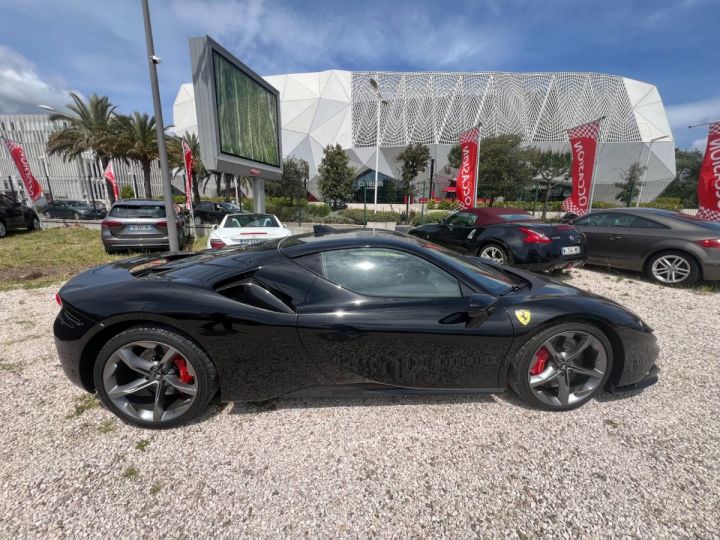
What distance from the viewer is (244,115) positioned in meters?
9.96

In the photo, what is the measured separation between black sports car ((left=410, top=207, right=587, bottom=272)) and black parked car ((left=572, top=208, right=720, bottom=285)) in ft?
3.54

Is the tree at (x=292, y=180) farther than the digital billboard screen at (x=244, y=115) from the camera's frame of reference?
Yes

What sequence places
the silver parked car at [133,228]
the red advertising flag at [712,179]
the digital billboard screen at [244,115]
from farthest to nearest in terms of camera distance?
the digital billboard screen at [244,115], the red advertising flag at [712,179], the silver parked car at [133,228]

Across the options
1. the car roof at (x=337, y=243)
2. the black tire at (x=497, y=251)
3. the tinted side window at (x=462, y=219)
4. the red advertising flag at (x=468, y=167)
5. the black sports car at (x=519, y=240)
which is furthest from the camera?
the red advertising flag at (x=468, y=167)

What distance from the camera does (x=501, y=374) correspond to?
6.79ft

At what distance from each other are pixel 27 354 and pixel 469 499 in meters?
3.99

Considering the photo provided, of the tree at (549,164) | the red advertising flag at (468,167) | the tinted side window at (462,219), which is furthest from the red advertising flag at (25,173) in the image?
the tree at (549,164)

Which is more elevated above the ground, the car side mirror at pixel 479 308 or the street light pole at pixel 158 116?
the street light pole at pixel 158 116

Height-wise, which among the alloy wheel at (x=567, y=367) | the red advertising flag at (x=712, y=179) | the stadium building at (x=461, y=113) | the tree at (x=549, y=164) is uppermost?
the stadium building at (x=461, y=113)

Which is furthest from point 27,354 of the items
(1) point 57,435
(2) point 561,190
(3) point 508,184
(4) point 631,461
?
(2) point 561,190

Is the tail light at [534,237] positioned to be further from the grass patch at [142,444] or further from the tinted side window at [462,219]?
the grass patch at [142,444]

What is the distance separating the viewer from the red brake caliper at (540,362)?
2.18 meters

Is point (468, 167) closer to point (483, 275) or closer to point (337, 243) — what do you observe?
point (483, 275)

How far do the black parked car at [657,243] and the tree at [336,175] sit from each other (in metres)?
22.6
